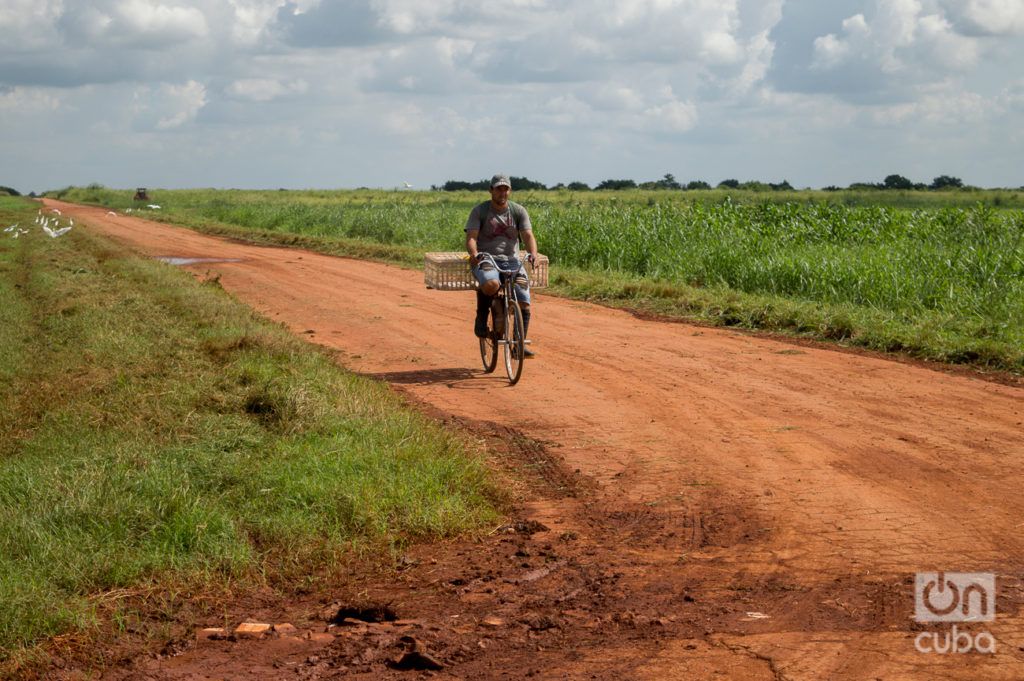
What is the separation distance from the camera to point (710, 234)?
71.1ft

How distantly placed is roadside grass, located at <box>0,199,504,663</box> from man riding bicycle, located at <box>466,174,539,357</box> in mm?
1779

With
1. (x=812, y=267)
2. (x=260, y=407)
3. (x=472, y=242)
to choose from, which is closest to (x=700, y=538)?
(x=260, y=407)

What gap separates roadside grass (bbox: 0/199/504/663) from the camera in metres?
5.53

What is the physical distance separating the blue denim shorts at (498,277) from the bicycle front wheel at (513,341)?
0.63ft

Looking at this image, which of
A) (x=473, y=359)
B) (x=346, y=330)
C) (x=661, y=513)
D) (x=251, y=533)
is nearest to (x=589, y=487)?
(x=661, y=513)

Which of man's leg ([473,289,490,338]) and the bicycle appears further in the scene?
man's leg ([473,289,490,338])

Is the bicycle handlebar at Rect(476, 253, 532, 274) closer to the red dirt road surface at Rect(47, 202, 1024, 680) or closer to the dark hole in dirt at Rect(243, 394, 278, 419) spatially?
the red dirt road surface at Rect(47, 202, 1024, 680)

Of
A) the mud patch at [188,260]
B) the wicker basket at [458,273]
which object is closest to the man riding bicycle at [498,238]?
the wicker basket at [458,273]

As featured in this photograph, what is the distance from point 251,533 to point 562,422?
367 centimetres

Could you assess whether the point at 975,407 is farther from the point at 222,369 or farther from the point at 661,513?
the point at 222,369

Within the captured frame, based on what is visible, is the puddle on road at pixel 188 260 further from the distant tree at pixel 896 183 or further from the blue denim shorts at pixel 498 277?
the distant tree at pixel 896 183

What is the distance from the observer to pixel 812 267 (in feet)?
55.8

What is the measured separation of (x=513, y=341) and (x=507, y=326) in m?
0.17

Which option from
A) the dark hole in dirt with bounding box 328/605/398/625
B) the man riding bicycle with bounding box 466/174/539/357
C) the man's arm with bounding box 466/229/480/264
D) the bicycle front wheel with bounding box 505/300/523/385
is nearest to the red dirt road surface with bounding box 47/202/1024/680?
the dark hole in dirt with bounding box 328/605/398/625
